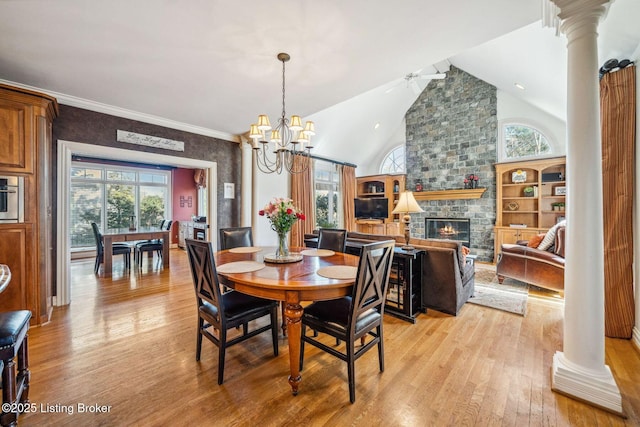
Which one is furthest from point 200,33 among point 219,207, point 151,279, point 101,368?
point 151,279

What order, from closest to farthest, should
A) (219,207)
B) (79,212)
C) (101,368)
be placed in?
(101,368) → (219,207) → (79,212)

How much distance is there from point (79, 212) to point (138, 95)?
5.30 metres

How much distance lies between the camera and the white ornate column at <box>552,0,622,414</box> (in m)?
1.59

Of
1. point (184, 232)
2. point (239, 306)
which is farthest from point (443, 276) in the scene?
point (184, 232)

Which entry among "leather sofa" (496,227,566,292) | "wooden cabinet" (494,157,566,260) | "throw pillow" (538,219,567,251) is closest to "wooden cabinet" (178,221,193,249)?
"leather sofa" (496,227,566,292)

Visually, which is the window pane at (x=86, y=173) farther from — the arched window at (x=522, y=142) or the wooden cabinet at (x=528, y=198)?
the arched window at (x=522, y=142)

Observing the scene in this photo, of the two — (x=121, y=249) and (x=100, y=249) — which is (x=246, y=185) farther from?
(x=100, y=249)

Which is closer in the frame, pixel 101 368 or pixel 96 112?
pixel 101 368

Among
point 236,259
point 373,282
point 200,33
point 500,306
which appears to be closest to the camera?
point 373,282

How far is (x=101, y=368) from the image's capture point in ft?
6.34

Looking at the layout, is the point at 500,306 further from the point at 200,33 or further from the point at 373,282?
the point at 200,33

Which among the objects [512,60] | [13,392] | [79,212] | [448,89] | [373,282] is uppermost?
[448,89]

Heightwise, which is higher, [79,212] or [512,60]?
[512,60]

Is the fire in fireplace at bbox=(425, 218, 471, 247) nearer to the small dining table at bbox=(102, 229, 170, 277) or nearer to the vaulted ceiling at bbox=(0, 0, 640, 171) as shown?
the vaulted ceiling at bbox=(0, 0, 640, 171)
